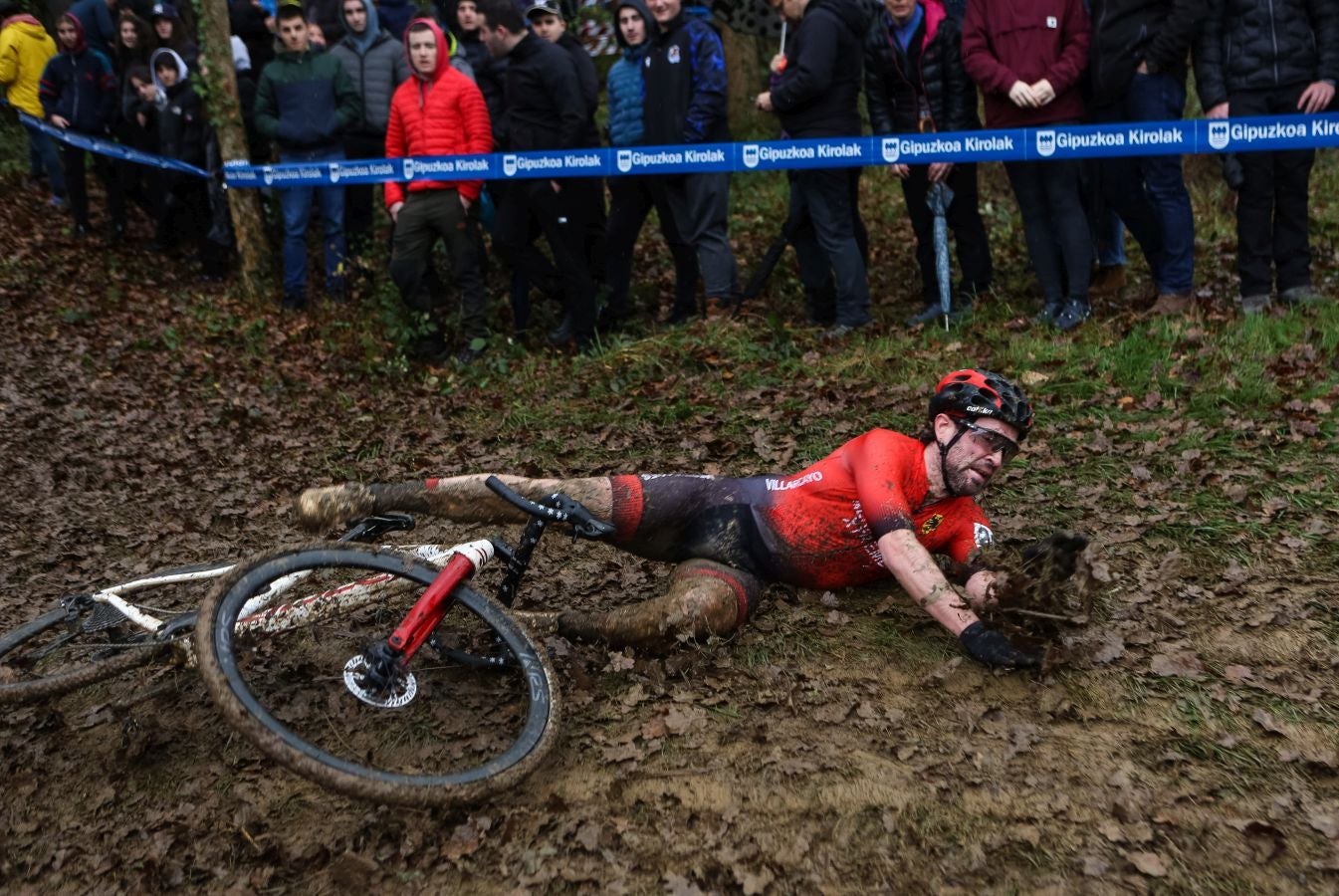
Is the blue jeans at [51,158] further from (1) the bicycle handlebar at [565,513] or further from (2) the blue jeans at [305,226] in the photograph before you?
(1) the bicycle handlebar at [565,513]

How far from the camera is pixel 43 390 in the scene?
32.9 feet

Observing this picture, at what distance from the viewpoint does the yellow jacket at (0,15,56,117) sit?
14008mm

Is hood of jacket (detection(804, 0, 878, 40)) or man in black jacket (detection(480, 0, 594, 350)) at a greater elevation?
hood of jacket (detection(804, 0, 878, 40))

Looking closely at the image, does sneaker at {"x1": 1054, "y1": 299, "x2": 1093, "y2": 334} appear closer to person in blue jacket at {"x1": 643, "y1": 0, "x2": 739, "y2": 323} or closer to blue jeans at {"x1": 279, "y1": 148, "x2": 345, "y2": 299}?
person in blue jacket at {"x1": 643, "y1": 0, "x2": 739, "y2": 323}

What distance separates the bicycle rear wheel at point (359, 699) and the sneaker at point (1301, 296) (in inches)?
266

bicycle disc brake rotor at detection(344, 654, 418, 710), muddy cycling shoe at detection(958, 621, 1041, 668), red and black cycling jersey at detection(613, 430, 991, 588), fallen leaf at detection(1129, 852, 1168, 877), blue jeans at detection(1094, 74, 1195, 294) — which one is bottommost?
fallen leaf at detection(1129, 852, 1168, 877)

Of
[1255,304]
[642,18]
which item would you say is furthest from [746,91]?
[1255,304]

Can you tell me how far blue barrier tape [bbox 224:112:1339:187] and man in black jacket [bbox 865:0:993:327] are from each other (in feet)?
1.29

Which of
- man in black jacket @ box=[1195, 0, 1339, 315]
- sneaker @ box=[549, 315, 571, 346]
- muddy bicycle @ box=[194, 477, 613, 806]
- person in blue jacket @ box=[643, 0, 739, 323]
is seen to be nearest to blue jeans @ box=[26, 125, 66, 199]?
sneaker @ box=[549, 315, 571, 346]

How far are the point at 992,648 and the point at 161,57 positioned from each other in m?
11.3

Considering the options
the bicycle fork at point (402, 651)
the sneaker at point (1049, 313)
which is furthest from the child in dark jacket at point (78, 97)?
the bicycle fork at point (402, 651)

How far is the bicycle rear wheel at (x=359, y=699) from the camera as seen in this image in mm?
3852

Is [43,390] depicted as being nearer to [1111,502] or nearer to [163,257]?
[163,257]

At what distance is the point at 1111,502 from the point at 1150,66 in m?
3.94
